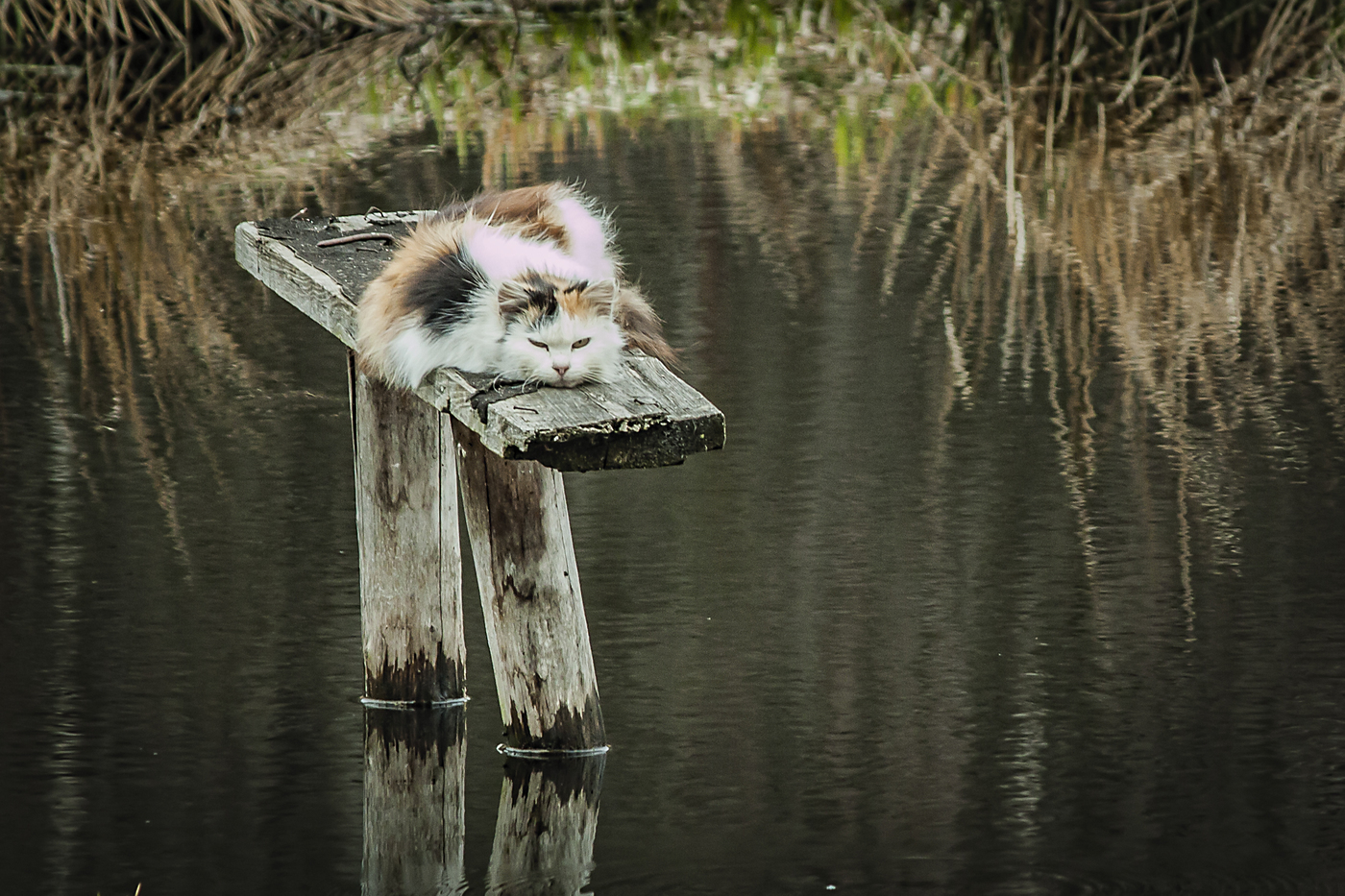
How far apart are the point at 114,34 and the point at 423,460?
14.2 meters

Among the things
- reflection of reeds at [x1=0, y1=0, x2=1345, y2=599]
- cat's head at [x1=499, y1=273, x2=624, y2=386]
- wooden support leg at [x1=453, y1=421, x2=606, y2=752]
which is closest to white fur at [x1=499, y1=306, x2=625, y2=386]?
cat's head at [x1=499, y1=273, x2=624, y2=386]

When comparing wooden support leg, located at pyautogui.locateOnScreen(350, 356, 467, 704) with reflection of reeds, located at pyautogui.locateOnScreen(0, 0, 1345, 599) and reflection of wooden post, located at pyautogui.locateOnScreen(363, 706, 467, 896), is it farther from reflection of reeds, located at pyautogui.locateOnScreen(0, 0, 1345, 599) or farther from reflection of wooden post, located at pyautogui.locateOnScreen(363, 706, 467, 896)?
reflection of reeds, located at pyautogui.locateOnScreen(0, 0, 1345, 599)

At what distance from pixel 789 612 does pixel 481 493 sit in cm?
142

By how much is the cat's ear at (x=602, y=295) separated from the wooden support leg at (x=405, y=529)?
0.70 m

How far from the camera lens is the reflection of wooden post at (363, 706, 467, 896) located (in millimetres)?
3742

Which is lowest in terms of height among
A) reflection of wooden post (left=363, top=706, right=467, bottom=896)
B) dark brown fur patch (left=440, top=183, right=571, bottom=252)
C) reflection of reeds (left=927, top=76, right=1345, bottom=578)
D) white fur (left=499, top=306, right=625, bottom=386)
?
reflection of wooden post (left=363, top=706, right=467, bottom=896)

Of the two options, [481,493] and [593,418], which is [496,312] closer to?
[593,418]

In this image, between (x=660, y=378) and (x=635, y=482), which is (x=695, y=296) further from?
(x=660, y=378)

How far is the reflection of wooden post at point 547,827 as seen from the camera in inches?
146

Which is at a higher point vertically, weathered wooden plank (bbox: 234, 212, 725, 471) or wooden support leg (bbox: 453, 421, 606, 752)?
weathered wooden plank (bbox: 234, 212, 725, 471)

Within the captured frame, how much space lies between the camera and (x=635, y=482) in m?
6.19

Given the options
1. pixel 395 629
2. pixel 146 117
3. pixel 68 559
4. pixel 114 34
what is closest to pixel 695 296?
pixel 68 559

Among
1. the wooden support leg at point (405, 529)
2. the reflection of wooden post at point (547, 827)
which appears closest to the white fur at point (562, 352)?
the wooden support leg at point (405, 529)

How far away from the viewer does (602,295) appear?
12.0 feet
